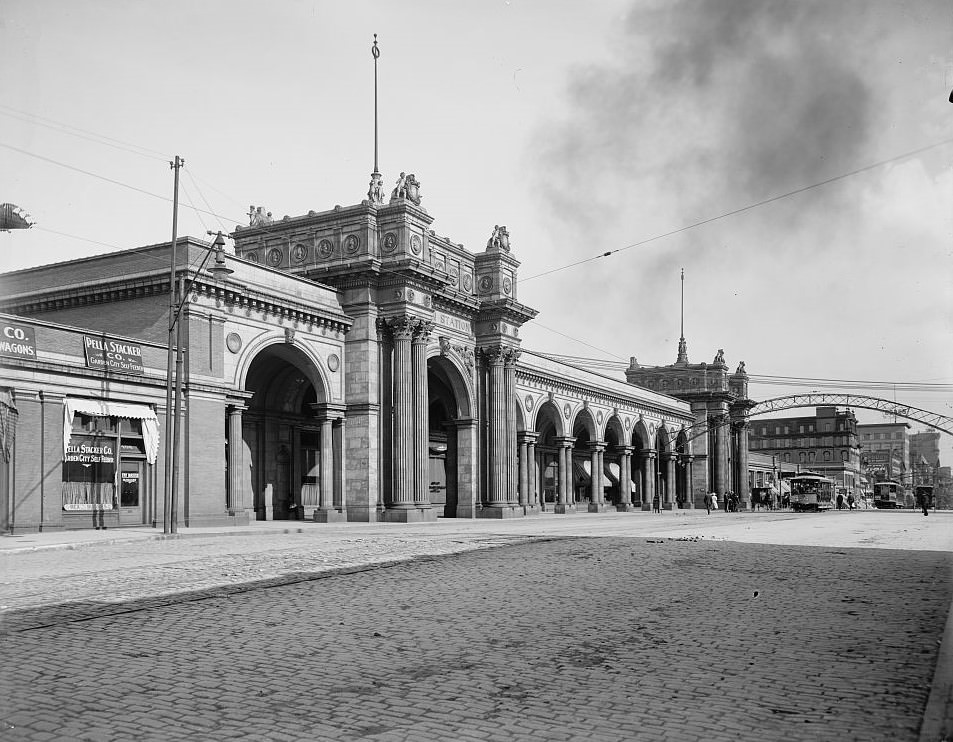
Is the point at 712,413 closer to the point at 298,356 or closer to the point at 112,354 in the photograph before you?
the point at 298,356

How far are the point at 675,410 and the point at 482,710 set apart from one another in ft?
282

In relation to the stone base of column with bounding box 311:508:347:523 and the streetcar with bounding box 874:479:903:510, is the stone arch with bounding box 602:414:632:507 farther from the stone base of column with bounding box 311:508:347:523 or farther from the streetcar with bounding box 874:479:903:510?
the streetcar with bounding box 874:479:903:510

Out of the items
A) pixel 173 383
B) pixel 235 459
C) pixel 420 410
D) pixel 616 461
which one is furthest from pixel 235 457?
pixel 616 461

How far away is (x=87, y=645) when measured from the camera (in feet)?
29.6

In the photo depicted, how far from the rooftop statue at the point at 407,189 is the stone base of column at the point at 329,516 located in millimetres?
14366

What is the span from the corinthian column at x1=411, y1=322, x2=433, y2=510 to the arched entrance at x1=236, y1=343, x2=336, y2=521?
12.1 feet

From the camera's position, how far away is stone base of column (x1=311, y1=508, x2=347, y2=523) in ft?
132

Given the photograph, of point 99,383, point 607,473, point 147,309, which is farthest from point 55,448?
point 607,473

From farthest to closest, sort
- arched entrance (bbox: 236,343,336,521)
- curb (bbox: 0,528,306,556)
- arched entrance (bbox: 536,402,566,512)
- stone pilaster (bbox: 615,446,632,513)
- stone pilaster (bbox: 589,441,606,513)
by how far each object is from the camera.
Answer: stone pilaster (bbox: 615,446,632,513), stone pilaster (bbox: 589,441,606,513), arched entrance (bbox: 536,402,566,512), arched entrance (bbox: 236,343,336,521), curb (bbox: 0,528,306,556)

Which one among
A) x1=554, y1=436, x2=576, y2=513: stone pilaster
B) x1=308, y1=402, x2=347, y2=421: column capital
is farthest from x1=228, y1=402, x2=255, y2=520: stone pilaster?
x1=554, y1=436, x2=576, y2=513: stone pilaster

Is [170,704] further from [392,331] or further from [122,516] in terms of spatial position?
[392,331]

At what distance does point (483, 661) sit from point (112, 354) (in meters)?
25.1

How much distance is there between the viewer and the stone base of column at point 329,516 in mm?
40156

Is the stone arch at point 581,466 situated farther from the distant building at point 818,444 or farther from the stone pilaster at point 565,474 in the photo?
the distant building at point 818,444
